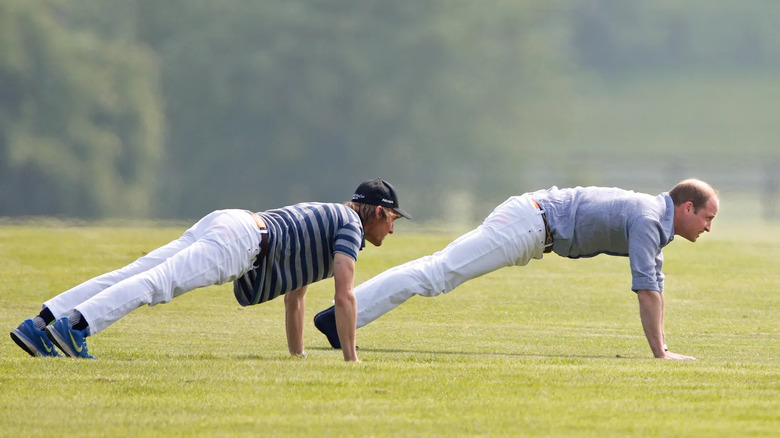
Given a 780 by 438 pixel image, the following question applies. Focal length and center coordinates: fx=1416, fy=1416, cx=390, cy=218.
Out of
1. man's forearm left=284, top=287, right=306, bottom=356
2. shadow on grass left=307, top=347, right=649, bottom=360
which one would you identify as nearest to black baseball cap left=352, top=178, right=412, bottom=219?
man's forearm left=284, top=287, right=306, bottom=356

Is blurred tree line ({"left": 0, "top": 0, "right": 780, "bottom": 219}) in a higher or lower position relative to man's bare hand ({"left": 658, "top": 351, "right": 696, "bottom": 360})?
lower

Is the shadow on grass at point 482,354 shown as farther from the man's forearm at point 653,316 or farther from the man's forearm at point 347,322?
the man's forearm at point 347,322

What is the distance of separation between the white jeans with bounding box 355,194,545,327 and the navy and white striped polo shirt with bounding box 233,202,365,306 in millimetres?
1223

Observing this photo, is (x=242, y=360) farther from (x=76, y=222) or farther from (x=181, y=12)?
(x=181, y=12)

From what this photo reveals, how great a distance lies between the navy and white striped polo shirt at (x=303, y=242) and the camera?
332 inches

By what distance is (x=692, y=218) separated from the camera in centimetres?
941

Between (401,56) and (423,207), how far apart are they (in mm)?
10590

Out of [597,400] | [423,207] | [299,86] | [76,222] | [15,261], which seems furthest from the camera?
[299,86]

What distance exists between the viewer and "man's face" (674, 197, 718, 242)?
9422 millimetres

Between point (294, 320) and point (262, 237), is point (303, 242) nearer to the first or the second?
point (262, 237)

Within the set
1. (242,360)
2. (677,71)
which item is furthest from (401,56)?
(677,71)

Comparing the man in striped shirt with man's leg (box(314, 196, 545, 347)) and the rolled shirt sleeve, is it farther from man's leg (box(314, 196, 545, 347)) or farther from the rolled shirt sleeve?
the rolled shirt sleeve

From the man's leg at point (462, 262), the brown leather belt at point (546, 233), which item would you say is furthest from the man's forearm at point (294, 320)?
the brown leather belt at point (546, 233)

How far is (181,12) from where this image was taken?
248 ft
